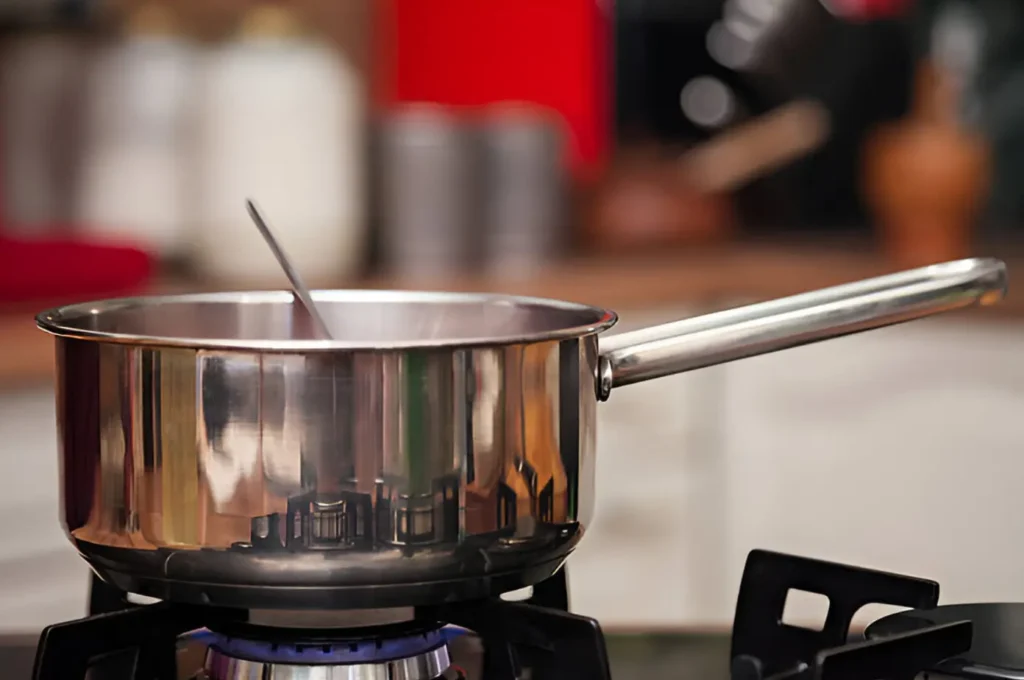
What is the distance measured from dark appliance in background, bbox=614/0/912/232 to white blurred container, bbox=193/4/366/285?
590mm

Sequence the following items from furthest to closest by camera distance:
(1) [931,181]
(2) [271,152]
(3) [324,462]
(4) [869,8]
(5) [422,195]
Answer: (4) [869,8] < (1) [931,181] < (5) [422,195] < (2) [271,152] < (3) [324,462]

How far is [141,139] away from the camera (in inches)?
57.9

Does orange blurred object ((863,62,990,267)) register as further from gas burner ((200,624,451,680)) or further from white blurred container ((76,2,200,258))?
gas burner ((200,624,451,680))

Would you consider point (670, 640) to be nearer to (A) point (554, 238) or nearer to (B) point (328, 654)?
(B) point (328, 654)

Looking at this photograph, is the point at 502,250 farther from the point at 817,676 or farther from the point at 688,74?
the point at 817,676

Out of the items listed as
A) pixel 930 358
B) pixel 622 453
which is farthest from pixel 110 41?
pixel 930 358

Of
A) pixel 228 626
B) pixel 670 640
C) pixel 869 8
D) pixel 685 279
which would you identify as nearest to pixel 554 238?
pixel 685 279

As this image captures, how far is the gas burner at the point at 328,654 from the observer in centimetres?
50

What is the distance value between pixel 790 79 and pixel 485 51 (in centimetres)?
43

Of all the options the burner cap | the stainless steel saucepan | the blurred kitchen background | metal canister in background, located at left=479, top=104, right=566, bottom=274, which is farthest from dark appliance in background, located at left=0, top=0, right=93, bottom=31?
the burner cap

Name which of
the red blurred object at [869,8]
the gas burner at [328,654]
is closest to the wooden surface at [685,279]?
the red blurred object at [869,8]

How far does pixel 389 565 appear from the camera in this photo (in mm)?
456

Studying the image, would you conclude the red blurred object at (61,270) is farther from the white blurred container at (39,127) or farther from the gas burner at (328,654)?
the gas burner at (328,654)

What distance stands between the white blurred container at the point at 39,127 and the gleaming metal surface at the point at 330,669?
1061 mm
